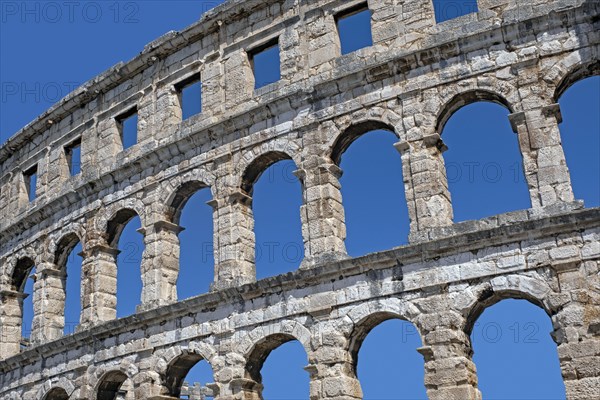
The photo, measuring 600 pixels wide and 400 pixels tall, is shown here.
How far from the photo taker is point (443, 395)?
12000mm

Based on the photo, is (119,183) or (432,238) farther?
(119,183)

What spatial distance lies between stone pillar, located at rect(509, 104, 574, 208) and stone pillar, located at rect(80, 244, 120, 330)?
909 cm

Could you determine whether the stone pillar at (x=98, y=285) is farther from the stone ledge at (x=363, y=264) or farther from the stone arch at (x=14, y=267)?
the stone arch at (x=14, y=267)

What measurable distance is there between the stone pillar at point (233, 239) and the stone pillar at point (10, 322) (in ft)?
23.0

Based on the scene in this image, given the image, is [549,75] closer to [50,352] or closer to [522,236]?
[522,236]

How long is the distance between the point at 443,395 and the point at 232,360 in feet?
12.7

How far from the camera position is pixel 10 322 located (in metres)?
19.6

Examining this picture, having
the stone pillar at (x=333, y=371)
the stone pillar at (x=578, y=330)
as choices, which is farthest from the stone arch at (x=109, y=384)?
the stone pillar at (x=578, y=330)

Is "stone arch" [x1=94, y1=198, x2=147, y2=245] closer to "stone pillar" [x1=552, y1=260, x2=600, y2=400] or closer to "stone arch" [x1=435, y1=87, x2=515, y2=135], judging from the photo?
"stone arch" [x1=435, y1=87, x2=515, y2=135]

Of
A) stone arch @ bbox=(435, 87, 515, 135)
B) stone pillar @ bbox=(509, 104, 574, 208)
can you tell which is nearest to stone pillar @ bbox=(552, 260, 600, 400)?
stone pillar @ bbox=(509, 104, 574, 208)

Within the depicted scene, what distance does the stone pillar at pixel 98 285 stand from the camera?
55.9 feet

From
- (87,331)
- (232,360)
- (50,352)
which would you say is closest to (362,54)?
(232,360)

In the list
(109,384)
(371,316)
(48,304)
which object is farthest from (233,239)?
(48,304)

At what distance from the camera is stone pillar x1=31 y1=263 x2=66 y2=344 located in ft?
59.6
